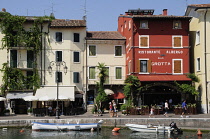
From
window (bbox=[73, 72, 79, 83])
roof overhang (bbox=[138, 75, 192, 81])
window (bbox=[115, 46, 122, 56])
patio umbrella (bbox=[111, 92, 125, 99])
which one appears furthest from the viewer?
window (bbox=[115, 46, 122, 56])

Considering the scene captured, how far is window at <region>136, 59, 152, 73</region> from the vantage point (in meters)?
48.0

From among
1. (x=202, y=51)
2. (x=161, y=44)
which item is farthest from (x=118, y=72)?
(x=202, y=51)

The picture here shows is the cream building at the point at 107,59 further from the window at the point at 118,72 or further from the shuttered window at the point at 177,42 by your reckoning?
the shuttered window at the point at 177,42

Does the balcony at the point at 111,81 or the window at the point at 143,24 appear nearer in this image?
the window at the point at 143,24

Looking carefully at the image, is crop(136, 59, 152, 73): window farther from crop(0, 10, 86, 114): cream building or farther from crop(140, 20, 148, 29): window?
crop(0, 10, 86, 114): cream building

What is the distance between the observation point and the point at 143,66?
159 feet

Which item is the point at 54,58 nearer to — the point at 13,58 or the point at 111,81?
the point at 13,58

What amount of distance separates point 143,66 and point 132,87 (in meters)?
3.75

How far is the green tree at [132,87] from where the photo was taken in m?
45.6

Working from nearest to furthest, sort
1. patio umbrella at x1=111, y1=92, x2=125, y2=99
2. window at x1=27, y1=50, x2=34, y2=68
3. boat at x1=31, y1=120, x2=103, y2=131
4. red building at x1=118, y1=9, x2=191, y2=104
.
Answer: boat at x1=31, y1=120, x2=103, y2=131, red building at x1=118, y1=9, x2=191, y2=104, patio umbrella at x1=111, y1=92, x2=125, y2=99, window at x1=27, y1=50, x2=34, y2=68

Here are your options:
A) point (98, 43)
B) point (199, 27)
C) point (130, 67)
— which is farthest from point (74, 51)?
point (199, 27)

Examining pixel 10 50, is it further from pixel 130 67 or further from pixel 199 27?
pixel 199 27

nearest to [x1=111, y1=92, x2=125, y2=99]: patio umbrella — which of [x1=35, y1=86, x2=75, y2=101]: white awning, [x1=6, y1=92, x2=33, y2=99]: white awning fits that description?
[x1=35, y1=86, x2=75, y2=101]: white awning

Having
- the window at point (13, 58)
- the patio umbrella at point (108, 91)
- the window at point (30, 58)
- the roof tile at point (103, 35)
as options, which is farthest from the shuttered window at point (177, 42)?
the window at point (13, 58)
